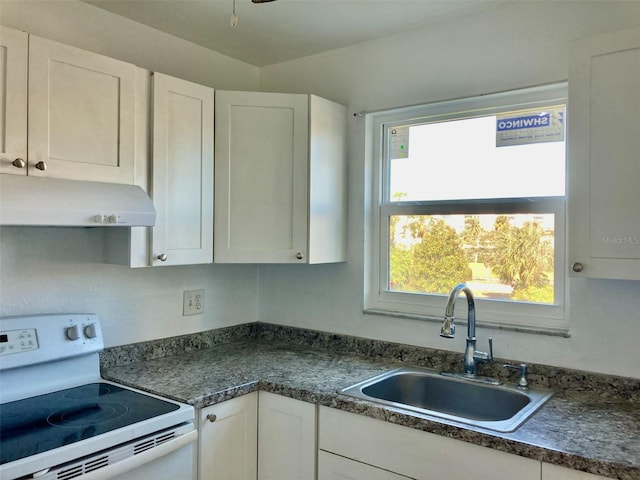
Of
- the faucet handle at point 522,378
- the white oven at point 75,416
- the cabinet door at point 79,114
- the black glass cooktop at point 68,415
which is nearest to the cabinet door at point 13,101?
the cabinet door at point 79,114

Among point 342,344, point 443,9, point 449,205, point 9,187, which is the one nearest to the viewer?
point 9,187

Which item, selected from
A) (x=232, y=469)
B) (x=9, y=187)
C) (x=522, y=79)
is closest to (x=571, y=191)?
(x=522, y=79)

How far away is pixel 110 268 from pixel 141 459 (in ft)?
2.92

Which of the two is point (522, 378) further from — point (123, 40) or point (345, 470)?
point (123, 40)

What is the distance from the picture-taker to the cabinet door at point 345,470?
1623 mm

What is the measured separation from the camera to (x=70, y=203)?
155cm

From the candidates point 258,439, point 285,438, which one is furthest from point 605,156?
point 258,439

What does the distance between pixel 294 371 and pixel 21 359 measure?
39.3 inches

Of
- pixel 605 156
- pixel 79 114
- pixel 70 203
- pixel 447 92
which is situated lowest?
pixel 70 203

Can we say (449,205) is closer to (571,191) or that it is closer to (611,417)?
(571,191)

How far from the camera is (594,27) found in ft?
5.88

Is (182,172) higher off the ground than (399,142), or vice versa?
(399,142)

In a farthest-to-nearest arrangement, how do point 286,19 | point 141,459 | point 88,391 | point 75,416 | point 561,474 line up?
point 286,19 → point 88,391 → point 75,416 → point 141,459 → point 561,474

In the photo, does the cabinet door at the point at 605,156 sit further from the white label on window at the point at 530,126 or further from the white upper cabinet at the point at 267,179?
the white upper cabinet at the point at 267,179
